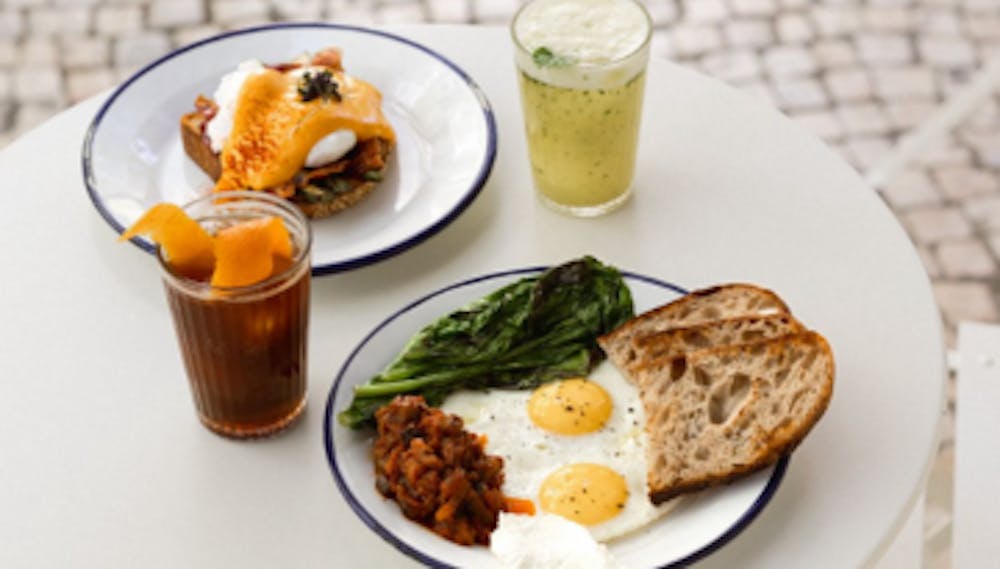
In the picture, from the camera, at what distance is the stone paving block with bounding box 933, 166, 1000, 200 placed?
12.0 ft

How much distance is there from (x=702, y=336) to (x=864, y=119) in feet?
7.83

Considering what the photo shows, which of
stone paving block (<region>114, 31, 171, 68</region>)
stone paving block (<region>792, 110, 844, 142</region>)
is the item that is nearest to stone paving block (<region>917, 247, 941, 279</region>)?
stone paving block (<region>792, 110, 844, 142</region>)

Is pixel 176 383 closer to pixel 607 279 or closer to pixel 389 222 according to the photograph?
pixel 389 222

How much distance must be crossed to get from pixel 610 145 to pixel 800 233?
32 cm

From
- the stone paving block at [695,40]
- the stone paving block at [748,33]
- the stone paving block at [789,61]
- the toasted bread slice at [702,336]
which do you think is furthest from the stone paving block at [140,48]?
the toasted bread slice at [702,336]

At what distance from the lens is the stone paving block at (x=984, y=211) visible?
11.8 ft

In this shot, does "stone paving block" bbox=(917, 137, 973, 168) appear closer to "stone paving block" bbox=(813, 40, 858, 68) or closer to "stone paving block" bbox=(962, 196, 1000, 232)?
"stone paving block" bbox=(962, 196, 1000, 232)

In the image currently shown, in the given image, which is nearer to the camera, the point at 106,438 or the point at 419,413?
the point at 419,413

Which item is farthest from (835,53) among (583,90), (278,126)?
(278,126)

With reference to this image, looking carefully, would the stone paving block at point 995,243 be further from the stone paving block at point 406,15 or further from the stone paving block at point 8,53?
the stone paving block at point 8,53

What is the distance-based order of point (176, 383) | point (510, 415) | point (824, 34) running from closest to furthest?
point (510, 415)
point (176, 383)
point (824, 34)

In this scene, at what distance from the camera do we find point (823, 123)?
12.7 ft

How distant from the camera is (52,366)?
5.98ft

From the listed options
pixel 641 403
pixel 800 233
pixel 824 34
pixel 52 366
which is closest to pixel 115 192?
pixel 52 366
